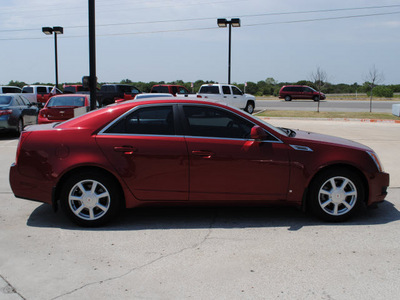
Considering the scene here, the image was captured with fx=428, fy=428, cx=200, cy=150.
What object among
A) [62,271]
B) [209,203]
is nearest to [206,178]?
[209,203]

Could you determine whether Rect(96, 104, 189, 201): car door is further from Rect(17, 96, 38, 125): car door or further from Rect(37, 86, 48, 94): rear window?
Rect(37, 86, 48, 94): rear window

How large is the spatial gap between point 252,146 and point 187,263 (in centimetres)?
171

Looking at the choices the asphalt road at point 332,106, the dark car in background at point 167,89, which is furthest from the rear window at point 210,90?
the asphalt road at point 332,106

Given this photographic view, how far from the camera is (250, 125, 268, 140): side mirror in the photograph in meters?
5.11

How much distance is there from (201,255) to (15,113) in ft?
38.7

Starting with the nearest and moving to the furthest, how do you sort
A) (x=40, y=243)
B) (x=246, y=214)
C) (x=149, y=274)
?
(x=149, y=274)
(x=40, y=243)
(x=246, y=214)

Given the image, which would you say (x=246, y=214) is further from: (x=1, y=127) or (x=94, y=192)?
(x=1, y=127)

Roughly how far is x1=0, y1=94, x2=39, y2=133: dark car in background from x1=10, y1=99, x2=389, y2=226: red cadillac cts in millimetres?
9472

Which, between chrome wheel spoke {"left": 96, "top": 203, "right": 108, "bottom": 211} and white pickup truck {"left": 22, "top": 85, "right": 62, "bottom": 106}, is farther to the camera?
white pickup truck {"left": 22, "top": 85, "right": 62, "bottom": 106}

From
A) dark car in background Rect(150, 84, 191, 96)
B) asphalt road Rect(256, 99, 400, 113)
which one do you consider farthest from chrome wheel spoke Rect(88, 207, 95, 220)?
asphalt road Rect(256, 99, 400, 113)

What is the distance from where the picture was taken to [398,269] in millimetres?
4039

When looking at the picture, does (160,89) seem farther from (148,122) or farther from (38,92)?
(148,122)

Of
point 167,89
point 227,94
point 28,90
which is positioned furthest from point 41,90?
point 227,94

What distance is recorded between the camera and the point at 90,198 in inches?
201
